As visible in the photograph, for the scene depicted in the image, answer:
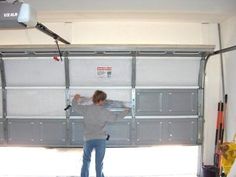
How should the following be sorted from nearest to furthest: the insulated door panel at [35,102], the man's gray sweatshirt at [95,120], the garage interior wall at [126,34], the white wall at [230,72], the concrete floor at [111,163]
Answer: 1. the man's gray sweatshirt at [95,120]
2. the white wall at [230,72]
3. the garage interior wall at [126,34]
4. the insulated door panel at [35,102]
5. the concrete floor at [111,163]

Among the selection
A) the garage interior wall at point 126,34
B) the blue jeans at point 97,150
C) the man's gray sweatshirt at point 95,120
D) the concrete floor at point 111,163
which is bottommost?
the concrete floor at point 111,163

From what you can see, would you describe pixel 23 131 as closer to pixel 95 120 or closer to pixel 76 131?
pixel 76 131

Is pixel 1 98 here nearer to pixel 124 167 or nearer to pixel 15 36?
pixel 15 36

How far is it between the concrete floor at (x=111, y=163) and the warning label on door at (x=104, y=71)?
5.60 feet

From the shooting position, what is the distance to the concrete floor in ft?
20.1

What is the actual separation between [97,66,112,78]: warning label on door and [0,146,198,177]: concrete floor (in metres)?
1.71

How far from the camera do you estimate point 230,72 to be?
17.8 feet

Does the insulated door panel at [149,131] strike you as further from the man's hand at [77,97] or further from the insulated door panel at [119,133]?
the man's hand at [77,97]

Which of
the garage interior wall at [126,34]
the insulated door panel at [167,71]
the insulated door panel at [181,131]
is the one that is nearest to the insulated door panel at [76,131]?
the insulated door panel at [167,71]

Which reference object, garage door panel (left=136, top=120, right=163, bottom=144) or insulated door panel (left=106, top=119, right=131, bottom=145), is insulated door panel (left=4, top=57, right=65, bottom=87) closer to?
insulated door panel (left=106, top=119, right=131, bottom=145)

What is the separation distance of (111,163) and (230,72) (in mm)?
3109

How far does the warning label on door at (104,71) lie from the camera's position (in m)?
5.82

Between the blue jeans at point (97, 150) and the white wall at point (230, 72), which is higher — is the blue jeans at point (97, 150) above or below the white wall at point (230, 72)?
below

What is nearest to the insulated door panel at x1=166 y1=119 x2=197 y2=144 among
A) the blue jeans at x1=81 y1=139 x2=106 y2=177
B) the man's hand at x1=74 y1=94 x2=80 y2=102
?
the blue jeans at x1=81 y1=139 x2=106 y2=177
